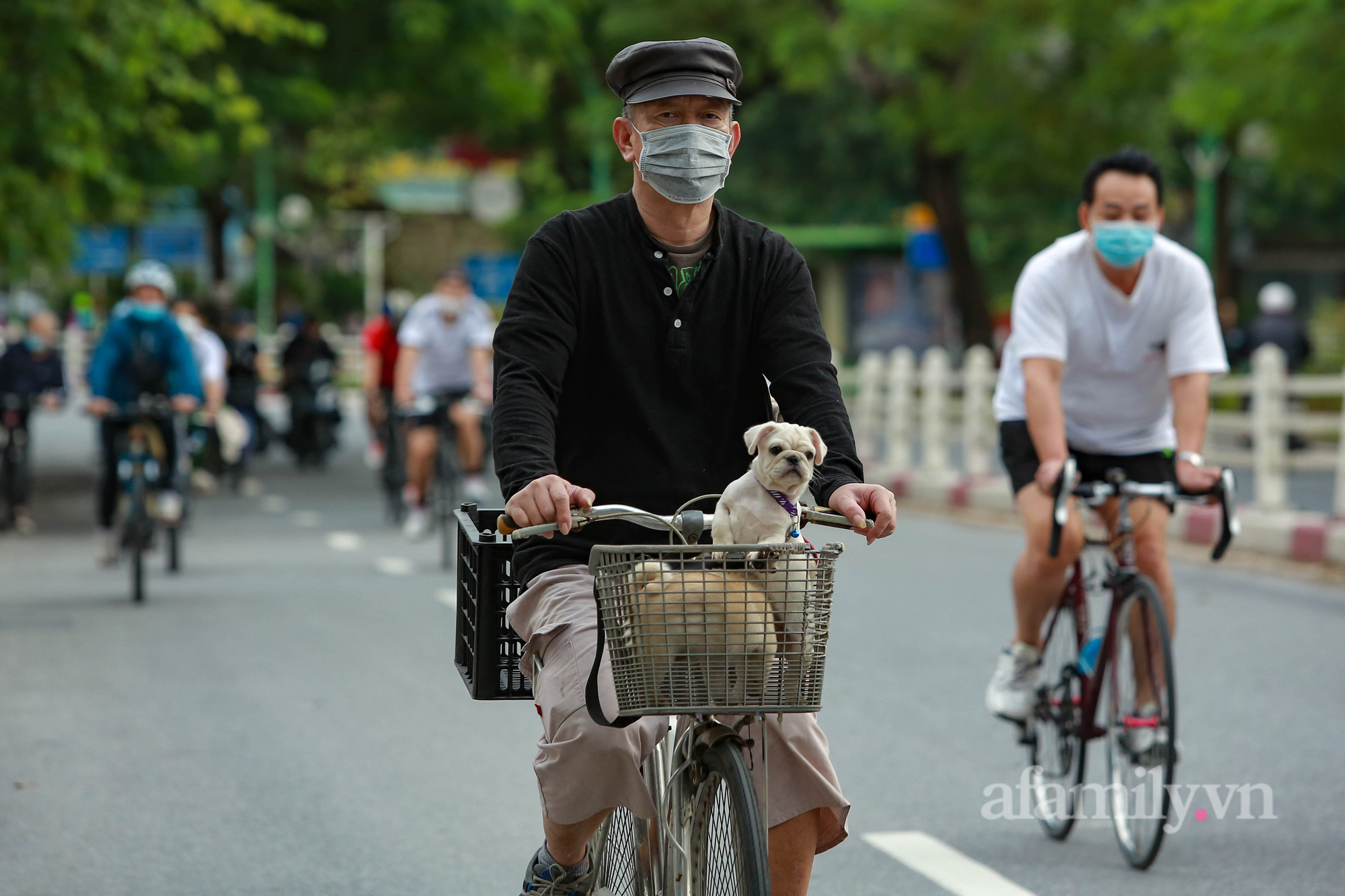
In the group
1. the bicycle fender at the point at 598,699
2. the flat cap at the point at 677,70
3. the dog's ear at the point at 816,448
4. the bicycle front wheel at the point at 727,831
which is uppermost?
the flat cap at the point at 677,70

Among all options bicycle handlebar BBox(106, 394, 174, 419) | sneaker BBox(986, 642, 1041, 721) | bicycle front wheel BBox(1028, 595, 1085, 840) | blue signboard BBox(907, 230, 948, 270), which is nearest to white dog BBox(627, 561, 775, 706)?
bicycle front wheel BBox(1028, 595, 1085, 840)

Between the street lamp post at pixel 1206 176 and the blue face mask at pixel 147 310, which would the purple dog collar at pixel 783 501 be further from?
the street lamp post at pixel 1206 176

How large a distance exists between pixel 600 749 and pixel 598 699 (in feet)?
0.42

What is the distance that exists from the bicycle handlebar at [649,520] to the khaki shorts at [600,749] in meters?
0.23

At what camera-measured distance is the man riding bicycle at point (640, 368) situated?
3.46 metres

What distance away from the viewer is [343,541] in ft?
48.7

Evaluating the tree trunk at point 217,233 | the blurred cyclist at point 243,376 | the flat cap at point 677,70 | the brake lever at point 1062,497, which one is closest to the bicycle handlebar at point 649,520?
Answer: the flat cap at point 677,70

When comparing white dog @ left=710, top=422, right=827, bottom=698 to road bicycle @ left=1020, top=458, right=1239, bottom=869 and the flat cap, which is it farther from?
road bicycle @ left=1020, top=458, right=1239, bottom=869

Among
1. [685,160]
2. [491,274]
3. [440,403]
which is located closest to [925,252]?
[491,274]

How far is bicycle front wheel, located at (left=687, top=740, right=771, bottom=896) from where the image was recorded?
10.1 ft

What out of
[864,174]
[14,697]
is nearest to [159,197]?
[14,697]

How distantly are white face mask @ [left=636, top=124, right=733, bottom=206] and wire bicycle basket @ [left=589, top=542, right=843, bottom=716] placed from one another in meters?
0.78

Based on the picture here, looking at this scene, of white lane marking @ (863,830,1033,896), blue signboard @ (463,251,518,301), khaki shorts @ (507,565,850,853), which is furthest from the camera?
blue signboard @ (463,251,518,301)

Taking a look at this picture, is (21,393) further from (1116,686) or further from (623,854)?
(623,854)
